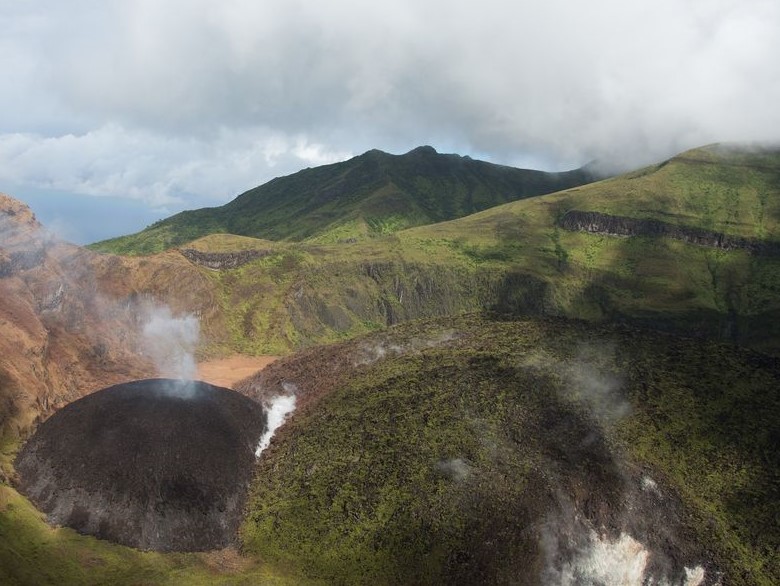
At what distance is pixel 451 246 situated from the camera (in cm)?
15475

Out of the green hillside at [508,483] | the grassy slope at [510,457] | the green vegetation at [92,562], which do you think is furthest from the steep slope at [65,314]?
the grassy slope at [510,457]

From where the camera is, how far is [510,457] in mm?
57906

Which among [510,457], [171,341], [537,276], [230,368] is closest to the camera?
[510,457]

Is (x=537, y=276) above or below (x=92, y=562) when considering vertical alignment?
above

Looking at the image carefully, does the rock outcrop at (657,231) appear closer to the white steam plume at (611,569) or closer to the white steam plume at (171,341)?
the white steam plume at (171,341)

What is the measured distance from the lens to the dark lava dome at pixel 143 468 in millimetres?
49531

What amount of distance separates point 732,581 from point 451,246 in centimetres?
11253

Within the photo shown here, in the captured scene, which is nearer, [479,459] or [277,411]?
[479,459]

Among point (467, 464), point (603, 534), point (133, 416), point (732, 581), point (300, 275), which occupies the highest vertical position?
point (300, 275)

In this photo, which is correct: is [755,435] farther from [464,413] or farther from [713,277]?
[713,277]

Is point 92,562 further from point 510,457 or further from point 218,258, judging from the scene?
point 218,258

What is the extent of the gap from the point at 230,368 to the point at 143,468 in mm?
44211

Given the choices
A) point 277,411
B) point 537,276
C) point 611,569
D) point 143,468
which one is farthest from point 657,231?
point 143,468

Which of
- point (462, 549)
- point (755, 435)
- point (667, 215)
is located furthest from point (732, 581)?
point (667, 215)
